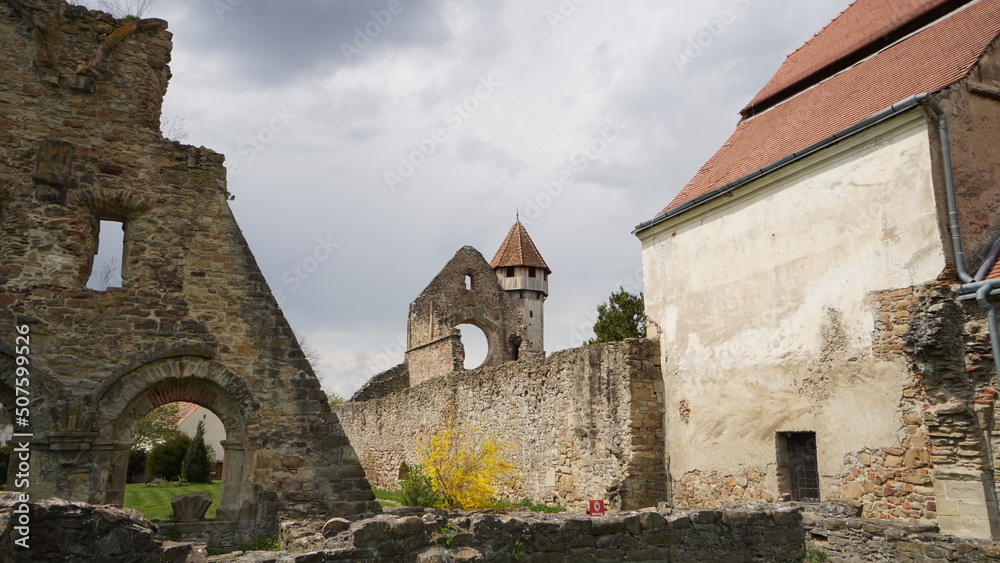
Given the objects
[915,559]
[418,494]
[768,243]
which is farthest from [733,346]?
[418,494]

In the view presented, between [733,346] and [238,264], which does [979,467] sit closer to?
[733,346]

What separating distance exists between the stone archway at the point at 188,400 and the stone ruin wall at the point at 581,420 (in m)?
6.58

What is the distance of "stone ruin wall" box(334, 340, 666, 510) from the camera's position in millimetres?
13047

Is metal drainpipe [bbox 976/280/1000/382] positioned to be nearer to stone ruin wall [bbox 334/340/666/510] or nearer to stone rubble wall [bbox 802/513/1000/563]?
stone rubble wall [bbox 802/513/1000/563]

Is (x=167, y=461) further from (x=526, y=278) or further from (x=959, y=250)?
(x=959, y=250)

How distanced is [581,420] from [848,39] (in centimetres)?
915

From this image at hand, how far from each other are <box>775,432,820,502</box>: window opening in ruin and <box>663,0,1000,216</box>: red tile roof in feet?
15.2

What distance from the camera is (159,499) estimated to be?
1644 centimetres

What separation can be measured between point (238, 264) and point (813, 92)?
1085 cm

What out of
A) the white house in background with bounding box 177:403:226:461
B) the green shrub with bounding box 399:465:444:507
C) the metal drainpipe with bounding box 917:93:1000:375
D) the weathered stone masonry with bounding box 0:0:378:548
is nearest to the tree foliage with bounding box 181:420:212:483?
the white house in background with bounding box 177:403:226:461

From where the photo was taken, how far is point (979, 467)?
325 inches

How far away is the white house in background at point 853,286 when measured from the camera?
8734 mm

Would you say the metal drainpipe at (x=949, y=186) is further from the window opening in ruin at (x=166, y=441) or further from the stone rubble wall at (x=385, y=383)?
the stone rubble wall at (x=385, y=383)

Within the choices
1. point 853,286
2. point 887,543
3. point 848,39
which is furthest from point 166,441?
point 848,39
